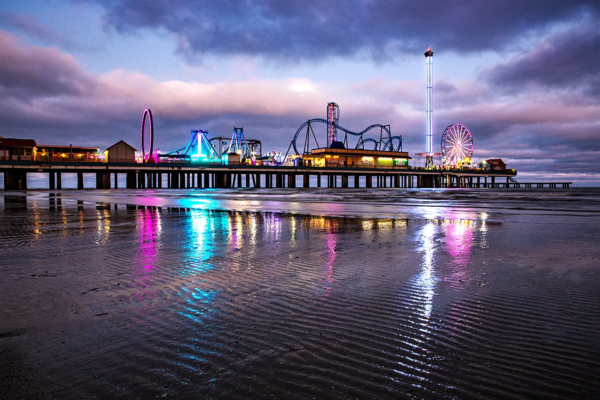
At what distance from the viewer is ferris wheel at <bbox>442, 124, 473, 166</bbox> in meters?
96.9

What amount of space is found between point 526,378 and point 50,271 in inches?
199

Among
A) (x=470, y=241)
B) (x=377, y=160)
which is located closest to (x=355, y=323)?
(x=470, y=241)

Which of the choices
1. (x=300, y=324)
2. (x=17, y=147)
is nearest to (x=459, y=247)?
(x=300, y=324)

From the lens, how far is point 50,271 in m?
4.52

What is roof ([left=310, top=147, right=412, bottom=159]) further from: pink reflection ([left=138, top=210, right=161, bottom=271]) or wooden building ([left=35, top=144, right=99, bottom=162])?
pink reflection ([left=138, top=210, right=161, bottom=271])

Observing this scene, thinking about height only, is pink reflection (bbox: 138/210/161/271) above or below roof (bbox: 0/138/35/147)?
below

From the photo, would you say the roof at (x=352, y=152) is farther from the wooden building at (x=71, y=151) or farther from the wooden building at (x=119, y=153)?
the wooden building at (x=71, y=151)

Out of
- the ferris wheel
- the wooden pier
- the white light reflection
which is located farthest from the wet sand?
the ferris wheel

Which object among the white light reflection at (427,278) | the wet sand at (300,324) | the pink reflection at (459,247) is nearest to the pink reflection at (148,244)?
the wet sand at (300,324)

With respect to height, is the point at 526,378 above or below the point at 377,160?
below

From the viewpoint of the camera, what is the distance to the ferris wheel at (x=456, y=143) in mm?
96938

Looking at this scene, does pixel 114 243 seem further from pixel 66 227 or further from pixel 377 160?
pixel 377 160

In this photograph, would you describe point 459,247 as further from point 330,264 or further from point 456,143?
point 456,143

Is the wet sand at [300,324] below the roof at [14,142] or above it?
below
